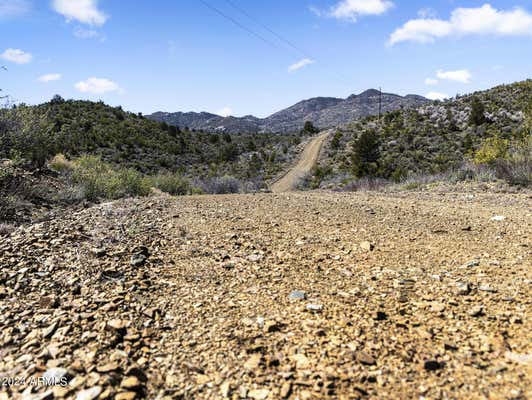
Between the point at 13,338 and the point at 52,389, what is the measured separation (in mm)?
860

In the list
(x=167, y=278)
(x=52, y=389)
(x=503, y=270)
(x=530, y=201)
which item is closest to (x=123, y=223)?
(x=167, y=278)

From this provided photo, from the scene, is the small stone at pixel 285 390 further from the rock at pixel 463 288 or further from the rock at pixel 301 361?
the rock at pixel 463 288

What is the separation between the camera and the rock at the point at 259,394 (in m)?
2.12

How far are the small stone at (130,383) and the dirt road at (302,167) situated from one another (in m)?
24.5

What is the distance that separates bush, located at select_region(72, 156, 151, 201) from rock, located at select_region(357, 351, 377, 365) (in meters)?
9.02

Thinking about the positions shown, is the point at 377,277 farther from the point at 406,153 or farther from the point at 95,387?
the point at 406,153

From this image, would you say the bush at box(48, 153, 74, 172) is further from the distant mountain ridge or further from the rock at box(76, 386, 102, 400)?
the distant mountain ridge

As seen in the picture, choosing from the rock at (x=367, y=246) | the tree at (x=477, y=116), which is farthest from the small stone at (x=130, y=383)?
the tree at (x=477, y=116)

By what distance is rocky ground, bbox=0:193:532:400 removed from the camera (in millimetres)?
2232

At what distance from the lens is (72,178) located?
1078 centimetres

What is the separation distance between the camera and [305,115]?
155 meters

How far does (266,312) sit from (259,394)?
3.03ft

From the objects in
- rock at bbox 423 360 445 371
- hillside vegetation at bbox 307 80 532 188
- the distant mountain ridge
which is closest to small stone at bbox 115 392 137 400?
rock at bbox 423 360 445 371

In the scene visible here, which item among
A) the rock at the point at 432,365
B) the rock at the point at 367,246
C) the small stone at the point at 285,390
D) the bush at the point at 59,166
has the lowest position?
the small stone at the point at 285,390
